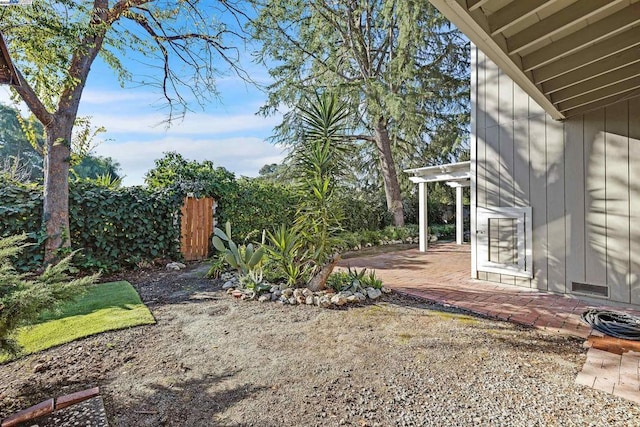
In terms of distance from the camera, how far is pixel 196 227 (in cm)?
780

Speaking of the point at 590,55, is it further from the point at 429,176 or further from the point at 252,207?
the point at 252,207

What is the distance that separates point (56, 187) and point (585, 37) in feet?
25.6

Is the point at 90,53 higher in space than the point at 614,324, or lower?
higher

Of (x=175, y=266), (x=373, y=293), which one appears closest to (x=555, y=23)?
(x=373, y=293)

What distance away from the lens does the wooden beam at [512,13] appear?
2393 millimetres

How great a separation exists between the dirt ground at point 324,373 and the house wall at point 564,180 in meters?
1.84

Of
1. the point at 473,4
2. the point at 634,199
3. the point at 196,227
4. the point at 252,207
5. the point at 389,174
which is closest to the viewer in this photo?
the point at 473,4

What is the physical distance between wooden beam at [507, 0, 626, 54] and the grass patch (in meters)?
4.18

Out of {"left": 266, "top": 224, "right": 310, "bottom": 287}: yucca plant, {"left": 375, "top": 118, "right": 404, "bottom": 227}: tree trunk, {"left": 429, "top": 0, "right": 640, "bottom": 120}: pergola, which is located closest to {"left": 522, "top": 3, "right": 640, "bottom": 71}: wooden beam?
{"left": 429, "top": 0, "right": 640, "bottom": 120}: pergola

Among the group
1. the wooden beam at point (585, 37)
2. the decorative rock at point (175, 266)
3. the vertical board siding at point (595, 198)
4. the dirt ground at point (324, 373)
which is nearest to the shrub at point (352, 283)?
the dirt ground at point (324, 373)

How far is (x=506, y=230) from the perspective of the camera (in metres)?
5.19

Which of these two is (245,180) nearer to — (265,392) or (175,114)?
(175,114)

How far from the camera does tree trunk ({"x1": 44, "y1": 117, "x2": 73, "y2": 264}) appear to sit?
223 inches

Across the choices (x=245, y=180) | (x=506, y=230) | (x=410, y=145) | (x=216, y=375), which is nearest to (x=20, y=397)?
(x=216, y=375)
